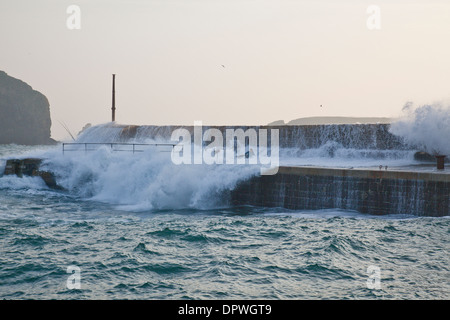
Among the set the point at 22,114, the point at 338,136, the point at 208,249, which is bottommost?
the point at 208,249

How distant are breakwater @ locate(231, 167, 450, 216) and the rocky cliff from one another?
A: 13942 centimetres

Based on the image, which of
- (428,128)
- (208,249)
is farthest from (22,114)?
(208,249)

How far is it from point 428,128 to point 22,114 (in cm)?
14649

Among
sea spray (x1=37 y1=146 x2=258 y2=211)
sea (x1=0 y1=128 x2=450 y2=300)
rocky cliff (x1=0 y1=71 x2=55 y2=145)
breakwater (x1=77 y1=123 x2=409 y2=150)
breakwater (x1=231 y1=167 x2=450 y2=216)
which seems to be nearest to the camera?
sea (x1=0 y1=128 x2=450 y2=300)

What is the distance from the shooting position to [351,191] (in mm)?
14008

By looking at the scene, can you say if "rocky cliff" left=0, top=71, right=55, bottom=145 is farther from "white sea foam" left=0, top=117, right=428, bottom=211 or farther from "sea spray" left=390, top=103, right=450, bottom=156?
"sea spray" left=390, top=103, right=450, bottom=156

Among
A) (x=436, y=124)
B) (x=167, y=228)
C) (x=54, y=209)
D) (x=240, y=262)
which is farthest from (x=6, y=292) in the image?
(x=436, y=124)

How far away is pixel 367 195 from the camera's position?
539 inches

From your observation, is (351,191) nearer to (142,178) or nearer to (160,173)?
(160,173)

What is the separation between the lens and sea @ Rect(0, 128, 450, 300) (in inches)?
270

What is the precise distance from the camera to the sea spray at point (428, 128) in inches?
690

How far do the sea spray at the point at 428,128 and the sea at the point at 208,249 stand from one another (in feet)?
19.3

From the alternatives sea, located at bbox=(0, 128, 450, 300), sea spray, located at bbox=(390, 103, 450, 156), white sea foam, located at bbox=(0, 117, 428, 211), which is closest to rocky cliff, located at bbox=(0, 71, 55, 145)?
white sea foam, located at bbox=(0, 117, 428, 211)
